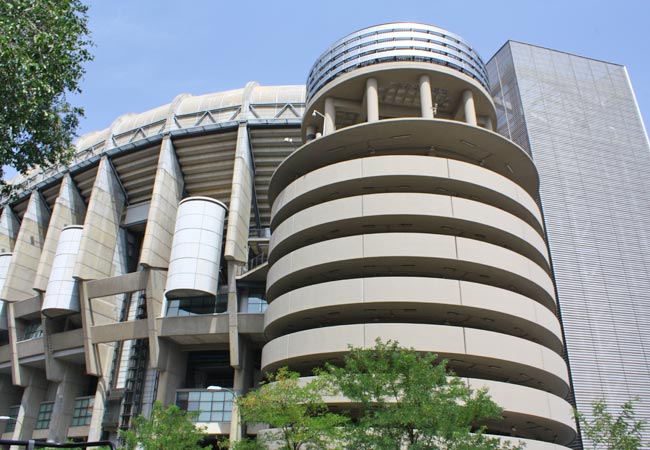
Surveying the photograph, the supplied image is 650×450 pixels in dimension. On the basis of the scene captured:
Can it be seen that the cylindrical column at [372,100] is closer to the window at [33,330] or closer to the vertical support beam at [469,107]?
the vertical support beam at [469,107]

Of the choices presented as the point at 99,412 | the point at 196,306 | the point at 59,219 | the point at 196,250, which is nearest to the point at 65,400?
the point at 99,412

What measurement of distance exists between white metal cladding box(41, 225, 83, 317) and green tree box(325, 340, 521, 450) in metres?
32.5

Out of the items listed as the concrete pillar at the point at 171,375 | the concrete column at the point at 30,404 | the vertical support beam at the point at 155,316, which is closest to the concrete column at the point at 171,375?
the concrete pillar at the point at 171,375

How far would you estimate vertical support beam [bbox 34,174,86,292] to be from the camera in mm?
50978

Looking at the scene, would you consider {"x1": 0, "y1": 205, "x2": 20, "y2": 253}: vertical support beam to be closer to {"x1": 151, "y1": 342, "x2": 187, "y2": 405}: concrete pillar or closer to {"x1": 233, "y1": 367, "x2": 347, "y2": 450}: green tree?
{"x1": 151, "y1": 342, "x2": 187, "y2": 405}: concrete pillar

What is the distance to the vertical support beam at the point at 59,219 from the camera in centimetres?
5098

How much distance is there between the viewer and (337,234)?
37.1 m

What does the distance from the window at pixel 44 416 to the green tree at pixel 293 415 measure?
32288 millimetres

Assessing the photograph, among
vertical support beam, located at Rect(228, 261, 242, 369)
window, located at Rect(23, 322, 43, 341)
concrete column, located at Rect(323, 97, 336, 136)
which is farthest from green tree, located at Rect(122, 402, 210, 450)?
window, located at Rect(23, 322, 43, 341)

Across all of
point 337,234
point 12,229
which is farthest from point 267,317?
point 12,229

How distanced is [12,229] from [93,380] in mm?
23448

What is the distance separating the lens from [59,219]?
54.2m

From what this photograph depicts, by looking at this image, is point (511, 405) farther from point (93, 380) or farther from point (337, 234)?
point (93, 380)

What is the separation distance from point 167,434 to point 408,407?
1650 cm
